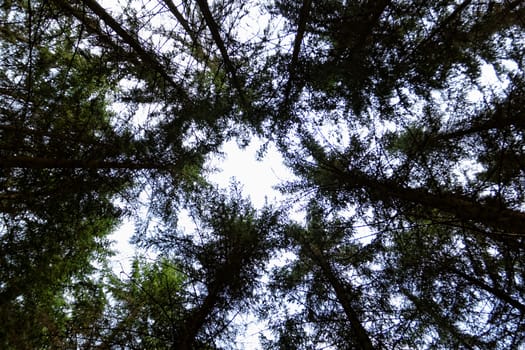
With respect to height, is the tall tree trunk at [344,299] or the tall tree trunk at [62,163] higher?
the tall tree trunk at [62,163]

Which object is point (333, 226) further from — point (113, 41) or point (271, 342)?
point (113, 41)

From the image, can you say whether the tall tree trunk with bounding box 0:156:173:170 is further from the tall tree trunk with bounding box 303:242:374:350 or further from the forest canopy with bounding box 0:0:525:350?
the tall tree trunk with bounding box 303:242:374:350

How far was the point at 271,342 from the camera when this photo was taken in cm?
451

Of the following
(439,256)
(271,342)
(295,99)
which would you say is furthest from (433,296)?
(295,99)

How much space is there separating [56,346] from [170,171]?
323cm

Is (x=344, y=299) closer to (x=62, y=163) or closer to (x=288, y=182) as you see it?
(x=288, y=182)

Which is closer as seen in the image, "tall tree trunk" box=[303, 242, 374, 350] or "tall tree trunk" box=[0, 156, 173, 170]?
"tall tree trunk" box=[303, 242, 374, 350]

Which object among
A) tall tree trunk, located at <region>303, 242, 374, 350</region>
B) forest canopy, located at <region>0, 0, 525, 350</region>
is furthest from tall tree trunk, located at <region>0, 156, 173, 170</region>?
tall tree trunk, located at <region>303, 242, 374, 350</region>

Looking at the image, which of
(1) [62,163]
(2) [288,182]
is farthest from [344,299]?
(1) [62,163]

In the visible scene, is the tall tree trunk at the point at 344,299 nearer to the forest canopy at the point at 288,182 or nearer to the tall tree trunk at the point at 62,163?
the forest canopy at the point at 288,182

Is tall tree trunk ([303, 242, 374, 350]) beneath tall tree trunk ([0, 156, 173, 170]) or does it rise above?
beneath

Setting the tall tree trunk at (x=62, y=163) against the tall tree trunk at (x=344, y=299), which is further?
the tall tree trunk at (x=62, y=163)

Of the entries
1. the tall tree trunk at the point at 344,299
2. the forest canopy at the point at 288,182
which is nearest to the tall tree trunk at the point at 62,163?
the forest canopy at the point at 288,182

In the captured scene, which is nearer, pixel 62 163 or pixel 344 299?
pixel 344 299
